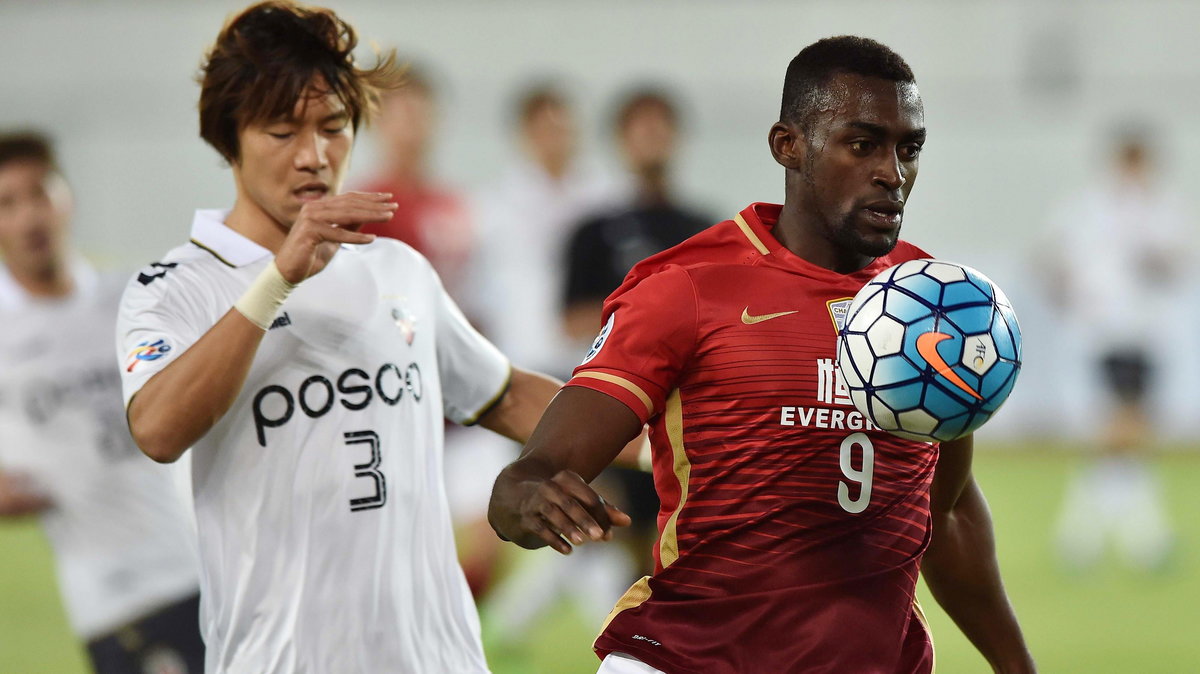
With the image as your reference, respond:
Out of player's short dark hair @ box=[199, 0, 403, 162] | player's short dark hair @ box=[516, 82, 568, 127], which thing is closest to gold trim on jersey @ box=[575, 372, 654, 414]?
player's short dark hair @ box=[199, 0, 403, 162]

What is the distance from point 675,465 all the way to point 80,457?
7.79 ft

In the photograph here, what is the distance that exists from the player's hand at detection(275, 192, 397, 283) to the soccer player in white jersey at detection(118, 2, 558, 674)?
2 cm

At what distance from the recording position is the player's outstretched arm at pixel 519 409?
3.71m

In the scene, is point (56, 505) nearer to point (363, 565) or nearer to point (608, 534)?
point (363, 565)

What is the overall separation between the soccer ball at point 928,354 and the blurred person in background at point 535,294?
4524 mm

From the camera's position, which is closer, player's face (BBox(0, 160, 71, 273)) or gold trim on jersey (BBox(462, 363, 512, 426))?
gold trim on jersey (BBox(462, 363, 512, 426))

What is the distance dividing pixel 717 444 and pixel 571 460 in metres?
0.36

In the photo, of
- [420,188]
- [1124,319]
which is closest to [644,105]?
[420,188]

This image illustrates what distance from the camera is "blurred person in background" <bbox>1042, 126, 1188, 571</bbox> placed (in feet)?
37.0

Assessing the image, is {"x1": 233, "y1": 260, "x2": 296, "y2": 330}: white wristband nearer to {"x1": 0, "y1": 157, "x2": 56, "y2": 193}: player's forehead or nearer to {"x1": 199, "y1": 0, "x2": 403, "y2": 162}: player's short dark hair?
{"x1": 199, "y1": 0, "x2": 403, "y2": 162}: player's short dark hair

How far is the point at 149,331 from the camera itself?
3.17 m

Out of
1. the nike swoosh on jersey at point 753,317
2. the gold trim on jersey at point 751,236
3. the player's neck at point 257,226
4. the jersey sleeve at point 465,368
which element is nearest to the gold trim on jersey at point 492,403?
the jersey sleeve at point 465,368

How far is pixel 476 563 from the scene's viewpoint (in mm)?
7203

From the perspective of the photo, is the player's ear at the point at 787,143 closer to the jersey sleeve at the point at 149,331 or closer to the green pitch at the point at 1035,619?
the jersey sleeve at the point at 149,331
